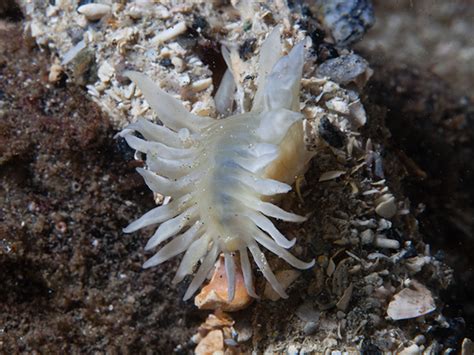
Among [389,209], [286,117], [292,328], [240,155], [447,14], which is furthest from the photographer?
[447,14]

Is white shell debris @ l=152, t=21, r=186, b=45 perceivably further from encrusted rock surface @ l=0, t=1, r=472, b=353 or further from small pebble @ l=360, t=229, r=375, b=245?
small pebble @ l=360, t=229, r=375, b=245

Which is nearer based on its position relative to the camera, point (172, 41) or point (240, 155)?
point (240, 155)

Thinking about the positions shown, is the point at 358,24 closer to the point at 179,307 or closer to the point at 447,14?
the point at 447,14

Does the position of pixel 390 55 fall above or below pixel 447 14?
below

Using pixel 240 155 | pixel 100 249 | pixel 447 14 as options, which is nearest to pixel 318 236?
pixel 240 155

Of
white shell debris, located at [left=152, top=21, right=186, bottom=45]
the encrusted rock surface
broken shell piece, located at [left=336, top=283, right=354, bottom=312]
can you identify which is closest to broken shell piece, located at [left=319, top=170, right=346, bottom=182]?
the encrusted rock surface

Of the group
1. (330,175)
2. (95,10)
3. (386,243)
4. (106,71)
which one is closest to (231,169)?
(330,175)
